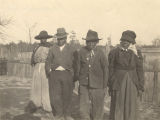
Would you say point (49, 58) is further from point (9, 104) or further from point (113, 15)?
point (113, 15)

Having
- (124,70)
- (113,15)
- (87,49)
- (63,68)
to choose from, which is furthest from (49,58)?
(113,15)

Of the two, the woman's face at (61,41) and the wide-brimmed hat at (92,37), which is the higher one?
the wide-brimmed hat at (92,37)

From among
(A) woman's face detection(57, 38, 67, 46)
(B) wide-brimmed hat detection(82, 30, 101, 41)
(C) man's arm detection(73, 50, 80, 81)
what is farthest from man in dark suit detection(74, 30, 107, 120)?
(A) woman's face detection(57, 38, 67, 46)

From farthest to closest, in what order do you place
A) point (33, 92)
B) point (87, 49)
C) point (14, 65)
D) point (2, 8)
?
point (14, 65) < point (2, 8) < point (33, 92) < point (87, 49)

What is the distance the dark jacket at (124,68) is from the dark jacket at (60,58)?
1082 millimetres

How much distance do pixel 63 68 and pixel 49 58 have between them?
0.38 m

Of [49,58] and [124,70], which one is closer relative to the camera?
[124,70]

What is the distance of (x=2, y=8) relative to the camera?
25.4 ft

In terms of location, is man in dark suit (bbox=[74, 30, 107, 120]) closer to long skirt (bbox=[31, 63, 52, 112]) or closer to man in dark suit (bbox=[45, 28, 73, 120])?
man in dark suit (bbox=[45, 28, 73, 120])

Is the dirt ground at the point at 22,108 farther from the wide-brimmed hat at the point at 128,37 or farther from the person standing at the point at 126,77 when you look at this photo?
the wide-brimmed hat at the point at 128,37

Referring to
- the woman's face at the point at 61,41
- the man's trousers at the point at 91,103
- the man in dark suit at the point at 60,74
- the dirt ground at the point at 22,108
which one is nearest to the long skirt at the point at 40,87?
the dirt ground at the point at 22,108

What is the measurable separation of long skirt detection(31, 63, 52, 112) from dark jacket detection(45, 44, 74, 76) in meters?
0.76

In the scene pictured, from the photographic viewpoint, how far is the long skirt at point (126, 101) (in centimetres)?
547

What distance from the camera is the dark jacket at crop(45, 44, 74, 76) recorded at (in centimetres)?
628
